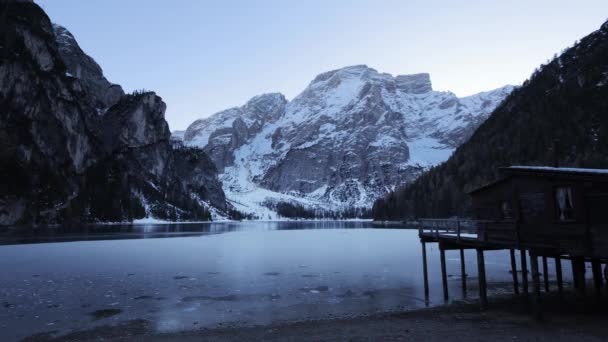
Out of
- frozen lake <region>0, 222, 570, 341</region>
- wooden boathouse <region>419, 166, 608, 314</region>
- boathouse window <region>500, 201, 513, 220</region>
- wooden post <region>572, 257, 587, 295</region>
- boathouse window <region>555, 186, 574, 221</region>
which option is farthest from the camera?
wooden post <region>572, 257, 587, 295</region>

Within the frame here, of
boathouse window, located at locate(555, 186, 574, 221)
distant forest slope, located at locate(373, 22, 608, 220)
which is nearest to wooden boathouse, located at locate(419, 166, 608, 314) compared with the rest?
boathouse window, located at locate(555, 186, 574, 221)

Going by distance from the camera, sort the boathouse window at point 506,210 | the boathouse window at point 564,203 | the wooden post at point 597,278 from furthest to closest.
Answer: the wooden post at point 597,278, the boathouse window at point 506,210, the boathouse window at point 564,203

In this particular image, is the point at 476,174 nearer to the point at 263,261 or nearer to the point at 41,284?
the point at 263,261

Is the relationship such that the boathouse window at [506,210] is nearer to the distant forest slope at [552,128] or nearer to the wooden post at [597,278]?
the wooden post at [597,278]

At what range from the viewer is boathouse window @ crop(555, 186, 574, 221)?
75.7 ft

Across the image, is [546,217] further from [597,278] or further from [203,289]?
[203,289]

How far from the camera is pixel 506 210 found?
28797 mm

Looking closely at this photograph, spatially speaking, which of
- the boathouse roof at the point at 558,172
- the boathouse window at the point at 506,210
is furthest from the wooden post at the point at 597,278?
the boathouse roof at the point at 558,172

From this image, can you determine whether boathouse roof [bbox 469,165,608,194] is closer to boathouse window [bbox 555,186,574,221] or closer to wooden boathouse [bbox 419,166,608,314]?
wooden boathouse [bbox 419,166,608,314]

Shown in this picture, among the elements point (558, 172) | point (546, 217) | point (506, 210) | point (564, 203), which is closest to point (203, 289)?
point (506, 210)

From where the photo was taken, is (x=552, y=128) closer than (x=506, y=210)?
No

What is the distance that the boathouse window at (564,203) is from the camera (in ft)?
75.7

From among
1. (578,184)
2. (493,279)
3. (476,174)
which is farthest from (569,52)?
(578,184)

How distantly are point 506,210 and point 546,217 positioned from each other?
4564 millimetres
